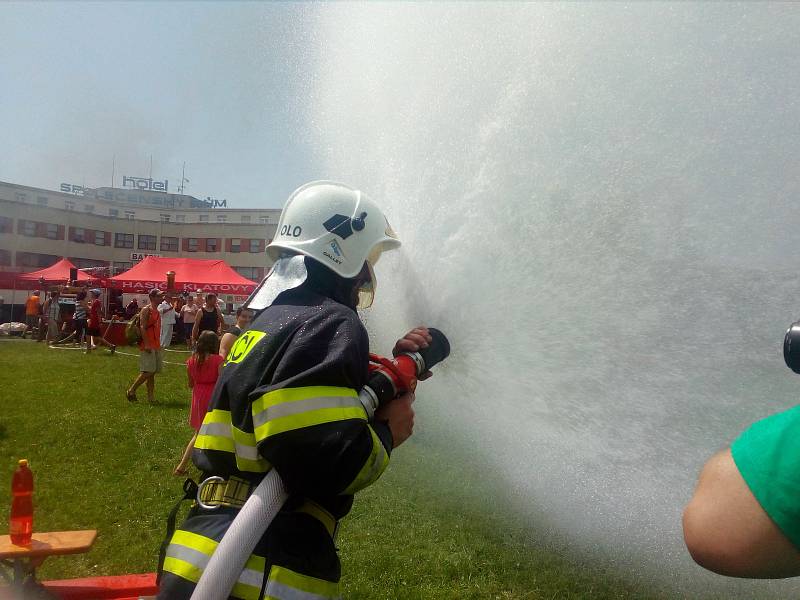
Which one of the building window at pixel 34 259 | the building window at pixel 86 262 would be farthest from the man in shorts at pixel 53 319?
the building window at pixel 86 262

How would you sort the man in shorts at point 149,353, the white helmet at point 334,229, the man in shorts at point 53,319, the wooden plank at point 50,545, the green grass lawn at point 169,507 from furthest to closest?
1. the man in shorts at point 53,319
2. the man in shorts at point 149,353
3. the green grass lawn at point 169,507
4. the wooden plank at point 50,545
5. the white helmet at point 334,229

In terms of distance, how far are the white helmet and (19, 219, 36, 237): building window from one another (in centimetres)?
5324

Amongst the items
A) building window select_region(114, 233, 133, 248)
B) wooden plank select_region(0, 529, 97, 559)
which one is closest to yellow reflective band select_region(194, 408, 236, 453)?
wooden plank select_region(0, 529, 97, 559)

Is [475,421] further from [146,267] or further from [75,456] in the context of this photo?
[146,267]

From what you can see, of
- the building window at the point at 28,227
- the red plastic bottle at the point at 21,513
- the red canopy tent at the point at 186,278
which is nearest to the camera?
the red plastic bottle at the point at 21,513

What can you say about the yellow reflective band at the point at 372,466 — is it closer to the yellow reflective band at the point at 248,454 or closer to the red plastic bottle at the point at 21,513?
Answer: the yellow reflective band at the point at 248,454

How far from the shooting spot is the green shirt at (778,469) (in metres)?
0.93

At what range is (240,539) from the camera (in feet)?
5.12

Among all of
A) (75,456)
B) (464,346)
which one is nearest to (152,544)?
(75,456)

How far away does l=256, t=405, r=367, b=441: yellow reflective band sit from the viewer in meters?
1.52

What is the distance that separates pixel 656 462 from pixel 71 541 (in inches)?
144

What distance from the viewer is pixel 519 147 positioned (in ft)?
13.7

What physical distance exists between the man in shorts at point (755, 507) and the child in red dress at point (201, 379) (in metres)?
5.55

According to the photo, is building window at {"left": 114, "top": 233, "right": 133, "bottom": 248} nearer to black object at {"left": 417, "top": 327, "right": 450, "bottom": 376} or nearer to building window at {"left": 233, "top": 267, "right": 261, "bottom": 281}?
building window at {"left": 233, "top": 267, "right": 261, "bottom": 281}
